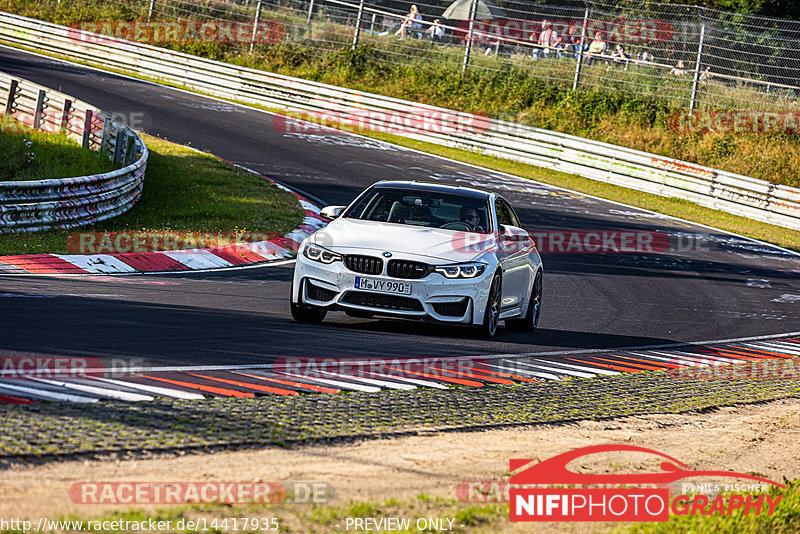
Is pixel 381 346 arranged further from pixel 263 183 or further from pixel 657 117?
pixel 657 117

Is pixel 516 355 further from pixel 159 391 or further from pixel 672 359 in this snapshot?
pixel 159 391

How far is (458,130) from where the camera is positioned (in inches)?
1208

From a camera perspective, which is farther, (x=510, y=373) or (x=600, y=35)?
(x=600, y=35)

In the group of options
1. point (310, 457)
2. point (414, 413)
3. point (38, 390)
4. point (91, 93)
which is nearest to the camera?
point (310, 457)

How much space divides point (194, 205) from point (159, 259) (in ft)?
13.4

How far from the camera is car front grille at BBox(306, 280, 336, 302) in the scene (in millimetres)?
10117

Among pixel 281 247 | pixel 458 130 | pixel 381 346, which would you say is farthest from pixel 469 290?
pixel 458 130

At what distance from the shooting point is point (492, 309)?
1061 centimetres

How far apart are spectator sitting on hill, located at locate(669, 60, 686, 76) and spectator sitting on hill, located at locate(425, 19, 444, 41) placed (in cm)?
750

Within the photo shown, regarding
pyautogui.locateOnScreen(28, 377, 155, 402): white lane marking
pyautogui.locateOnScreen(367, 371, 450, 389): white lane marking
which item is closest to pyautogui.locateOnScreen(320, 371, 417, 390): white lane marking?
pyautogui.locateOnScreen(367, 371, 450, 389): white lane marking

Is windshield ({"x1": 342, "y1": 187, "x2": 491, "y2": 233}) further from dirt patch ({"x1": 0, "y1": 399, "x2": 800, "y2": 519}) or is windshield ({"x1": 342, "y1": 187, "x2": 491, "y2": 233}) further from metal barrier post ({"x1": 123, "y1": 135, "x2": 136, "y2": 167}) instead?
metal barrier post ({"x1": 123, "y1": 135, "x2": 136, "y2": 167})

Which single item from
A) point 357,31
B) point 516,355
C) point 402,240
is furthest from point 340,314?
point 357,31

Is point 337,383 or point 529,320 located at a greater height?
point 337,383

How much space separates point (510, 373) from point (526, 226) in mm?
12216
